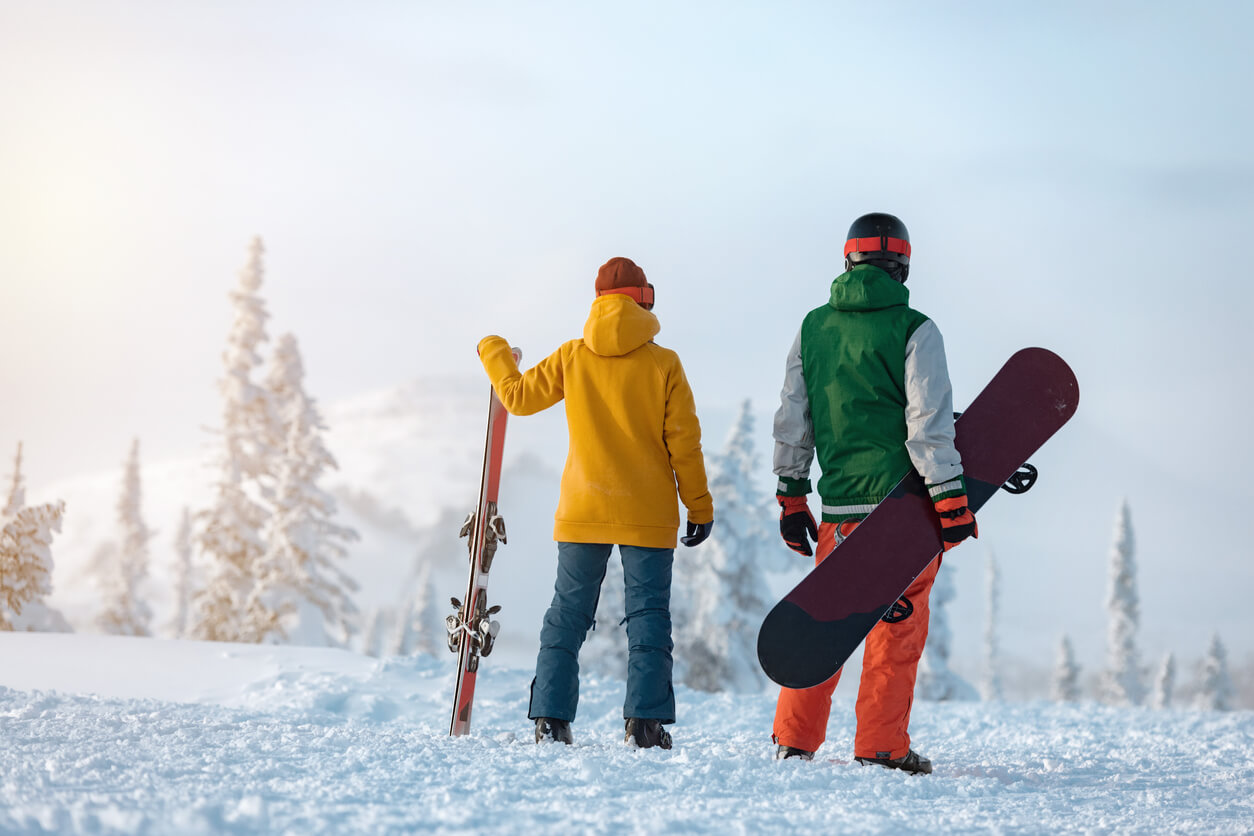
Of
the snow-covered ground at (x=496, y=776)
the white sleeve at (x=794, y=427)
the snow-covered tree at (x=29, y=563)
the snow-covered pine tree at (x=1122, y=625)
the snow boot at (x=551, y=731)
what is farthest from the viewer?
the snow-covered pine tree at (x=1122, y=625)

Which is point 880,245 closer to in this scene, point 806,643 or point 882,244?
point 882,244

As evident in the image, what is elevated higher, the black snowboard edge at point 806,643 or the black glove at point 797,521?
the black glove at point 797,521

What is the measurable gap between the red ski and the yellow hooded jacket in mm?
583

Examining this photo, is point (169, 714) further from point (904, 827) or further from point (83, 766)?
point (904, 827)

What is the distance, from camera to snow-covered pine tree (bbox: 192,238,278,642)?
60.3 feet

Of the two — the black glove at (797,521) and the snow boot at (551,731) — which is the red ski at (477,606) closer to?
the snow boot at (551,731)

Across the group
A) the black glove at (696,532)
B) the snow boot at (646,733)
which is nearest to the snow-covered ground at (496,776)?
the snow boot at (646,733)

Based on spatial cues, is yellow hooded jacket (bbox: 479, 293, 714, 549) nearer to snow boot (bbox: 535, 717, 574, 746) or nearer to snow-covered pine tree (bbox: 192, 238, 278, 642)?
snow boot (bbox: 535, 717, 574, 746)

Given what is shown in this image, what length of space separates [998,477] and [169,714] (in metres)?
4.88

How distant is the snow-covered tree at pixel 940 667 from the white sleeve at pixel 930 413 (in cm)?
2178

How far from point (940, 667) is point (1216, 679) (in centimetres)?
2096

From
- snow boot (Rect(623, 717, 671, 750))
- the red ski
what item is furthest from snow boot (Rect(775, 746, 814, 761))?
the red ski

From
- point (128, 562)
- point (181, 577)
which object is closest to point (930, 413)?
point (128, 562)

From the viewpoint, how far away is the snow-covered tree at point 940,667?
25.3 metres
